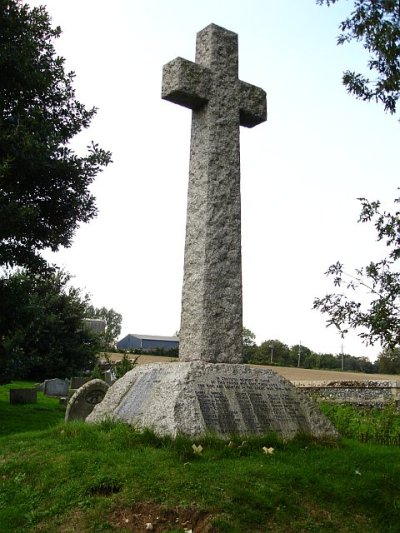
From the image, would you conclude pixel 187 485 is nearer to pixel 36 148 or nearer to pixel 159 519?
pixel 159 519

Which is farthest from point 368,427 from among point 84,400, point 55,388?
point 55,388

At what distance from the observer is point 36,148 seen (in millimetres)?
13523

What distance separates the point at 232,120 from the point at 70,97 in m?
9.01

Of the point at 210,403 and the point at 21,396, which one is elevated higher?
the point at 210,403

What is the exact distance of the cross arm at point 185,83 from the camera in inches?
314

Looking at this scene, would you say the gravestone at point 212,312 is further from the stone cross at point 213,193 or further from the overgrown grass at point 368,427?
the overgrown grass at point 368,427

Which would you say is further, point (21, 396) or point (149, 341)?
point (149, 341)

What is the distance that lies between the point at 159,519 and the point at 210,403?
195 centimetres

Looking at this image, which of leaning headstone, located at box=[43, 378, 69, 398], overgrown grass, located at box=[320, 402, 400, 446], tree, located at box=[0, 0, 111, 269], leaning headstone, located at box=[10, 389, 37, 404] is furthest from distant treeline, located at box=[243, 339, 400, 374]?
overgrown grass, located at box=[320, 402, 400, 446]

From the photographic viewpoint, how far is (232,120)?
27.5 ft

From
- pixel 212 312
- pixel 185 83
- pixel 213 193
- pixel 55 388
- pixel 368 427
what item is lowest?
pixel 55 388

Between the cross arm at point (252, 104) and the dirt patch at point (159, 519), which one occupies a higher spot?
the cross arm at point (252, 104)

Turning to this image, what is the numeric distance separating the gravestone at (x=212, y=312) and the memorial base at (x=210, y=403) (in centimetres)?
1

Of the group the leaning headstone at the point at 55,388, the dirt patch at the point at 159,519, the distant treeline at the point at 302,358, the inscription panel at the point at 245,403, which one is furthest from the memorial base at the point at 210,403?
the distant treeline at the point at 302,358
